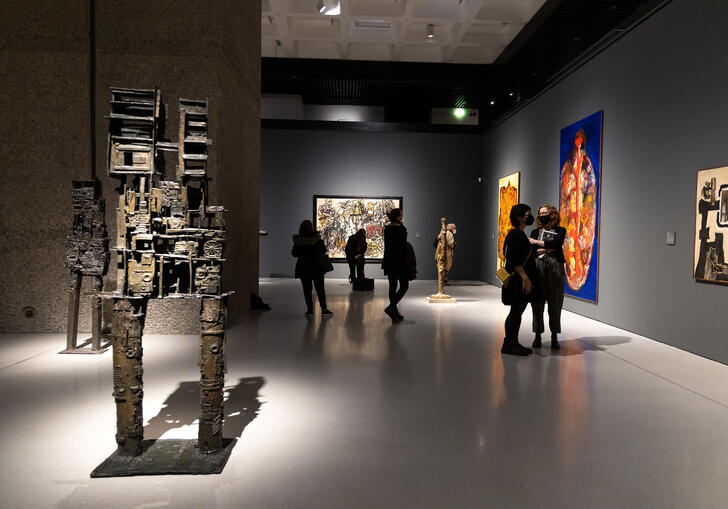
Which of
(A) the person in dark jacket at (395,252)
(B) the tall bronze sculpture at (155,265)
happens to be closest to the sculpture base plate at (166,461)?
(B) the tall bronze sculpture at (155,265)

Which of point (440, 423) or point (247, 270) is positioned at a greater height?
point (247, 270)

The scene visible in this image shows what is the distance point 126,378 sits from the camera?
3.12 meters

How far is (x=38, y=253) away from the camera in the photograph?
6781 mm

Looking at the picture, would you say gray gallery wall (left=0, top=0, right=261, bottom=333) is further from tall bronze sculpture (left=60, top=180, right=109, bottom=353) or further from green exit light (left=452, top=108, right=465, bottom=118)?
green exit light (left=452, top=108, right=465, bottom=118)

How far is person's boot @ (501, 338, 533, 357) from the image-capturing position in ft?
19.7

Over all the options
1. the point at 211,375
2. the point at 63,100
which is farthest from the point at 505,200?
the point at 211,375

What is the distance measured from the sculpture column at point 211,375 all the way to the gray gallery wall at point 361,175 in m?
13.0

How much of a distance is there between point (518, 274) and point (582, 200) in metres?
4.05

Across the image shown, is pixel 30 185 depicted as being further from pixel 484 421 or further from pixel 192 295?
pixel 484 421

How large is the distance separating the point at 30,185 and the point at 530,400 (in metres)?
6.66

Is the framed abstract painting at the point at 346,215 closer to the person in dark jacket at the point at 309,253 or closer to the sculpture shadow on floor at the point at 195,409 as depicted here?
the person in dark jacket at the point at 309,253

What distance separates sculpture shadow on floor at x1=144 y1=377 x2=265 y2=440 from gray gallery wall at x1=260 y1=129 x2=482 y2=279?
38.0ft

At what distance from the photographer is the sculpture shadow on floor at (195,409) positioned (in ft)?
12.0

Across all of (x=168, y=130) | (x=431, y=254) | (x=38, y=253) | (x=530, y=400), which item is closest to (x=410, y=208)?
(x=431, y=254)
